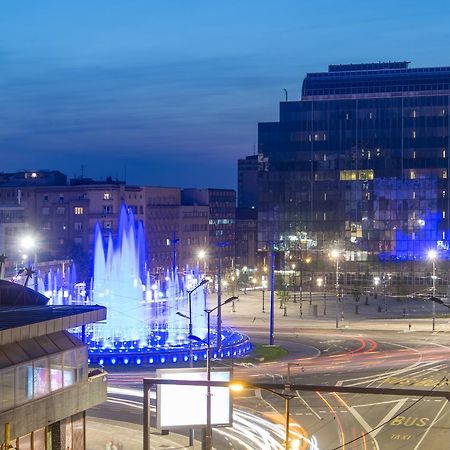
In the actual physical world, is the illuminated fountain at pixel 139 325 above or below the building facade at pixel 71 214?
below

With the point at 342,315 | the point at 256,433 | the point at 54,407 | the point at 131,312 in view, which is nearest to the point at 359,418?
the point at 256,433

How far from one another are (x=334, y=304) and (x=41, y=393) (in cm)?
10407

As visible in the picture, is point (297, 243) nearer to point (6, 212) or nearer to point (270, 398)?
point (6, 212)

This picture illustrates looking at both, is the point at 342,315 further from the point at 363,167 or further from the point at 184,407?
the point at 184,407

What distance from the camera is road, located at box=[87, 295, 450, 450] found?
166 feet

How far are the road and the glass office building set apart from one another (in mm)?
46998

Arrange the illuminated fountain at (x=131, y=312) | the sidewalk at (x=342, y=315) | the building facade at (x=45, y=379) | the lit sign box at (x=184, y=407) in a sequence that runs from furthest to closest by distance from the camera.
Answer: the sidewalk at (x=342, y=315) < the illuminated fountain at (x=131, y=312) < the lit sign box at (x=184, y=407) < the building facade at (x=45, y=379)

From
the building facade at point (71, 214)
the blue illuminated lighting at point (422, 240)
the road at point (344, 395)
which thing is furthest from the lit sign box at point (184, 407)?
the building facade at point (71, 214)

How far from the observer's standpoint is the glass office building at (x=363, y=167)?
15612 centimetres

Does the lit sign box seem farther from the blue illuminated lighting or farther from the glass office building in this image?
the blue illuminated lighting

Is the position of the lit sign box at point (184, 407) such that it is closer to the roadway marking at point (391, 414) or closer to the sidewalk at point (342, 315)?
the roadway marking at point (391, 414)

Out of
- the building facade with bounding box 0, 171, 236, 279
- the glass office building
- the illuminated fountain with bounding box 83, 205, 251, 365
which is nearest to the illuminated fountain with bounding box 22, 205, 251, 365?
the illuminated fountain with bounding box 83, 205, 251, 365

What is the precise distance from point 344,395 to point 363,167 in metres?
97.7

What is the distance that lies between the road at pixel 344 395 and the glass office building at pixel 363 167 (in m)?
47.0
